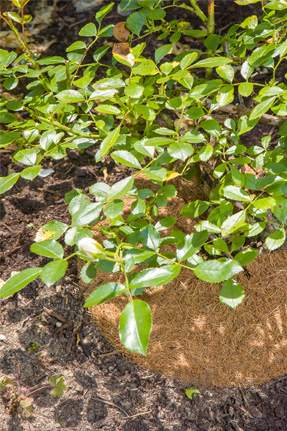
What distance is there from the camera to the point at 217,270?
88 cm

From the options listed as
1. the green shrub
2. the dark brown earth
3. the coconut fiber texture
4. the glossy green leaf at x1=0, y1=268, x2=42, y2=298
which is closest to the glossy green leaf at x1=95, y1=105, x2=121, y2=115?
the green shrub

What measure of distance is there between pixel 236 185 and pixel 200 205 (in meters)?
0.15

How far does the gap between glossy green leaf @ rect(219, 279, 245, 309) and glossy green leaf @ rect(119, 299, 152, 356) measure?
1.07 ft

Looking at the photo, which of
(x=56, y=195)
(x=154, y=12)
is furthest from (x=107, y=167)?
(x=154, y=12)

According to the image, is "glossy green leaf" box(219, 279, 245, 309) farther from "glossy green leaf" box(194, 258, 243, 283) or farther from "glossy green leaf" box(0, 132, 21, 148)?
"glossy green leaf" box(0, 132, 21, 148)

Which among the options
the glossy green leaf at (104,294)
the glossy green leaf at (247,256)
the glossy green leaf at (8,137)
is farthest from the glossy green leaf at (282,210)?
the glossy green leaf at (8,137)

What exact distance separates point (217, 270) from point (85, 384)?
Answer: 98 cm

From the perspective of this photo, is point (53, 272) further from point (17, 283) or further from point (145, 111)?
point (145, 111)

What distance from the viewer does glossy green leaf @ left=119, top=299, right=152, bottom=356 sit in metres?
0.73

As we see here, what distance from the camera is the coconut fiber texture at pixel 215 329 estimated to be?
5.26ft

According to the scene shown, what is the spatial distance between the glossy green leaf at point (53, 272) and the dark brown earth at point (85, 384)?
2.82 ft

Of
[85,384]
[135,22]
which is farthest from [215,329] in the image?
[135,22]

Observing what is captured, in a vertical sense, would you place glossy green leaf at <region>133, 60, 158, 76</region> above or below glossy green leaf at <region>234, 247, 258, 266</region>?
above

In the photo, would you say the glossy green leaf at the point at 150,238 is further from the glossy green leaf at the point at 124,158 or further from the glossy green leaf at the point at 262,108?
the glossy green leaf at the point at 262,108
